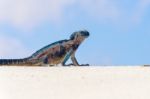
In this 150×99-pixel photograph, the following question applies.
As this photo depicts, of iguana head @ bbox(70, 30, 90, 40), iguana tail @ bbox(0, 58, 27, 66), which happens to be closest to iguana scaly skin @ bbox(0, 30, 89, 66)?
iguana head @ bbox(70, 30, 90, 40)

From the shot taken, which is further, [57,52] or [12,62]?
[57,52]
